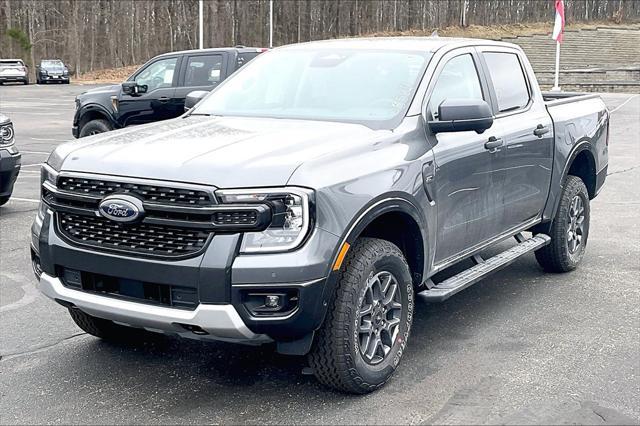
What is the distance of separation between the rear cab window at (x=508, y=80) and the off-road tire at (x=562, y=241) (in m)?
0.90

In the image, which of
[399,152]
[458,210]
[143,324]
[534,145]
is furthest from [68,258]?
[534,145]

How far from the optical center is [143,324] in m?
4.03

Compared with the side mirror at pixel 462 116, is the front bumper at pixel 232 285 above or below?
below

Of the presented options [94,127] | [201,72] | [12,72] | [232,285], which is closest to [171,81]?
[201,72]

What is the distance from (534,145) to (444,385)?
2300 millimetres

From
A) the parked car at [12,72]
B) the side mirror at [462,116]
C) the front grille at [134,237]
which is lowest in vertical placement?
the parked car at [12,72]

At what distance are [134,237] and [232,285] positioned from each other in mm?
575

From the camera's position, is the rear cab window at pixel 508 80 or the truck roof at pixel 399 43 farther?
the rear cab window at pixel 508 80

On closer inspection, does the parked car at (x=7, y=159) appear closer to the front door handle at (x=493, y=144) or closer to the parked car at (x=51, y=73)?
the front door handle at (x=493, y=144)

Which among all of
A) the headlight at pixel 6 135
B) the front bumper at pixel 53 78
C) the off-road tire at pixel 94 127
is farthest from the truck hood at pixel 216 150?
the front bumper at pixel 53 78

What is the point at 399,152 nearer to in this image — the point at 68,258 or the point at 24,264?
the point at 68,258

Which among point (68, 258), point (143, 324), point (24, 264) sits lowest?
point (24, 264)

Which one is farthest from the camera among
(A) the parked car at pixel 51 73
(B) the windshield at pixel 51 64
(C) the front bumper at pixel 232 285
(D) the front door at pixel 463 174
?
(B) the windshield at pixel 51 64

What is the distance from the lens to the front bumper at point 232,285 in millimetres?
3799
